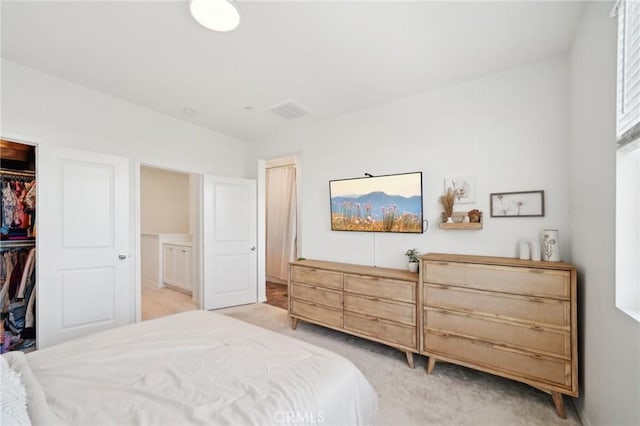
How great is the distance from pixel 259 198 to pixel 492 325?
3.46m

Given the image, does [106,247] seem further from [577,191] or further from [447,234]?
[577,191]

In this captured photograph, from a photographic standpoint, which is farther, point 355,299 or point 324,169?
point 324,169

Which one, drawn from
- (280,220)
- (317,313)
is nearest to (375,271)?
(317,313)

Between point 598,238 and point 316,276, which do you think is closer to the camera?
point 598,238

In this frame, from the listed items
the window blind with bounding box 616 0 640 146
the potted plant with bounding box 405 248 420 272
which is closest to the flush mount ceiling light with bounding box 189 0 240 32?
the window blind with bounding box 616 0 640 146

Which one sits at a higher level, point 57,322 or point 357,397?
point 357,397

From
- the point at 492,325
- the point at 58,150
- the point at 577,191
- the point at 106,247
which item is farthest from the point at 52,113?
the point at 577,191

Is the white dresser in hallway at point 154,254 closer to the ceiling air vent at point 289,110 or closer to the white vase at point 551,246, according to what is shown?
the ceiling air vent at point 289,110

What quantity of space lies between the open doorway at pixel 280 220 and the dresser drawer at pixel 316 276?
193 cm

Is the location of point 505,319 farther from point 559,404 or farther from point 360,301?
point 360,301

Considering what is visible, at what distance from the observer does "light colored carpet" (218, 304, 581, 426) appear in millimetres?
1740

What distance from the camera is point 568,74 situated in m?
2.15

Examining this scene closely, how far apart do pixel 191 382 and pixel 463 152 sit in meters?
2.77

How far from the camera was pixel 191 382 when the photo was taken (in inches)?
42.8
